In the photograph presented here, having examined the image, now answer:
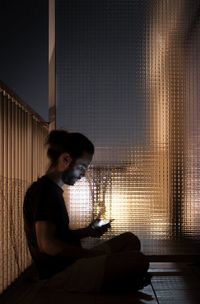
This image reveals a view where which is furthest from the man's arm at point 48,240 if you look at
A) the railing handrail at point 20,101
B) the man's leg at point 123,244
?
the railing handrail at point 20,101

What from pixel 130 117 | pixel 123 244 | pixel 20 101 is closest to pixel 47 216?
pixel 123 244

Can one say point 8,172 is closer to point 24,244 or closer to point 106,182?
point 24,244

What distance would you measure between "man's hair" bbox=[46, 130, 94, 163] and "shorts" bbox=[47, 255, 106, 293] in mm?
523

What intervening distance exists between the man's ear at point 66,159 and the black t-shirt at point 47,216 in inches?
4.8

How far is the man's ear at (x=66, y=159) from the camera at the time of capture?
2750 millimetres

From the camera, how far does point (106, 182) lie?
14.0ft

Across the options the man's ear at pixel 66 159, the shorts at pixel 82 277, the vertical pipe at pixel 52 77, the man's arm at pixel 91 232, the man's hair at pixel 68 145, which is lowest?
the shorts at pixel 82 277

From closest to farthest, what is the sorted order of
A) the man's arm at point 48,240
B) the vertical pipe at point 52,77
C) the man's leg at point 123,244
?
the man's arm at point 48,240, the man's leg at point 123,244, the vertical pipe at point 52,77

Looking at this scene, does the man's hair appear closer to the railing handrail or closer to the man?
the man

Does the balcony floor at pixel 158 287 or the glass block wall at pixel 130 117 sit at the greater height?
the glass block wall at pixel 130 117

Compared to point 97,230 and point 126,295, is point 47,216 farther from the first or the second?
point 126,295

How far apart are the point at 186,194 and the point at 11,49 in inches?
101

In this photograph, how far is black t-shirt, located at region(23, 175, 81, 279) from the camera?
257cm

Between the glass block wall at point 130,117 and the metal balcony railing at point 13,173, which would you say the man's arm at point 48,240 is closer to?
the metal balcony railing at point 13,173
